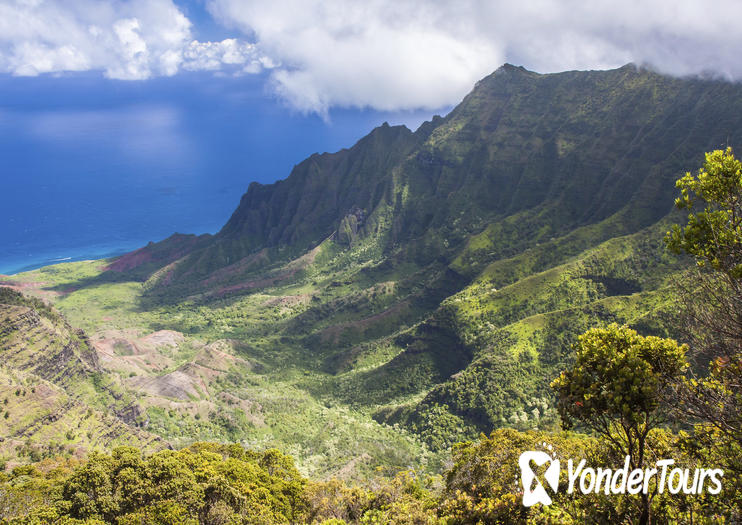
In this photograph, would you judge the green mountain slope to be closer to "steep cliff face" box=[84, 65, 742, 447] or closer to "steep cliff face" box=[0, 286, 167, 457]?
"steep cliff face" box=[84, 65, 742, 447]

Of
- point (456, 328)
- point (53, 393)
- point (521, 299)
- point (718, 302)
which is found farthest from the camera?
point (456, 328)

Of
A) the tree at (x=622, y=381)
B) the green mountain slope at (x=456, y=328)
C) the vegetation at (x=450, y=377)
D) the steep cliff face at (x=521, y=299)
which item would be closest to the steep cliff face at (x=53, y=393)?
the vegetation at (x=450, y=377)

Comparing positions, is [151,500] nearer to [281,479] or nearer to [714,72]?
[281,479]

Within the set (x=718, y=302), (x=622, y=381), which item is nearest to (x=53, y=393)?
(x=622, y=381)

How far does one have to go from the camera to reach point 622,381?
1802 cm

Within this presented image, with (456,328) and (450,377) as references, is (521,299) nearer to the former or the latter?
(456,328)

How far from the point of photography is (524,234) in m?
177

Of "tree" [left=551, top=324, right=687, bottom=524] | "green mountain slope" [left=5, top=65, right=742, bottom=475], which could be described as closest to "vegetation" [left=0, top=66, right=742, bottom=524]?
"tree" [left=551, top=324, right=687, bottom=524]

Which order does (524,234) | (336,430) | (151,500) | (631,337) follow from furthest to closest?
(524,234) → (336,430) → (151,500) → (631,337)

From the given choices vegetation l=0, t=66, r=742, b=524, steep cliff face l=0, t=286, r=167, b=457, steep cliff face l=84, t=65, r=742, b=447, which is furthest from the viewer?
steep cliff face l=84, t=65, r=742, b=447

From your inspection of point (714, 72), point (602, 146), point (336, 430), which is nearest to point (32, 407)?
point (336, 430)

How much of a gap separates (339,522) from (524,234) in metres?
161

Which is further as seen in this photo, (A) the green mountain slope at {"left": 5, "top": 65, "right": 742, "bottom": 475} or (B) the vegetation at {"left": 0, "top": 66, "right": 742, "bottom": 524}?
(A) the green mountain slope at {"left": 5, "top": 65, "right": 742, "bottom": 475}

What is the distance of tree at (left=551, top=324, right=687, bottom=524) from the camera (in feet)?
58.5
